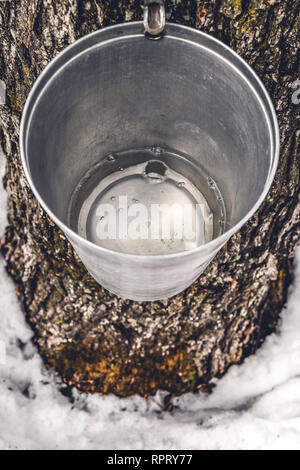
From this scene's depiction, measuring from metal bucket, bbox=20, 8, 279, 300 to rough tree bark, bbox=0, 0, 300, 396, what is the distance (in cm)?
10

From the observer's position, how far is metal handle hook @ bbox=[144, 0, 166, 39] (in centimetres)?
80

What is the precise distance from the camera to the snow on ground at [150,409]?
1389mm

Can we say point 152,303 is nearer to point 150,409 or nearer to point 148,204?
point 148,204

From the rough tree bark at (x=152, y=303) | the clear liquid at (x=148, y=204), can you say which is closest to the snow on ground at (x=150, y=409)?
the rough tree bark at (x=152, y=303)

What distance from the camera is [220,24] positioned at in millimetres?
957

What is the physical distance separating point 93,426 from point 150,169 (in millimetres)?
884

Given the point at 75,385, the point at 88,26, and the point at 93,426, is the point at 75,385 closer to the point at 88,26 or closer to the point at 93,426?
the point at 93,426

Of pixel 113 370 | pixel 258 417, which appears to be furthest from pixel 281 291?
pixel 113 370

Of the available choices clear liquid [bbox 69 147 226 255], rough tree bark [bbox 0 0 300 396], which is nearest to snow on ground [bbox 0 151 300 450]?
rough tree bark [bbox 0 0 300 396]

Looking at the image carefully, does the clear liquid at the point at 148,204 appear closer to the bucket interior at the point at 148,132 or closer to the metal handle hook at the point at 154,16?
the bucket interior at the point at 148,132

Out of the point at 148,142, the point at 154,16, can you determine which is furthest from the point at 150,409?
the point at 154,16

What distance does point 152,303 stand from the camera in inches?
48.8

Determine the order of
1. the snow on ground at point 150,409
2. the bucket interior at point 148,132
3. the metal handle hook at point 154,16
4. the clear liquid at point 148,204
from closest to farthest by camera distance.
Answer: the metal handle hook at point 154,16, the bucket interior at point 148,132, the clear liquid at point 148,204, the snow on ground at point 150,409

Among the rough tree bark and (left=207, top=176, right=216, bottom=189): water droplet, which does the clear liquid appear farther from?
the rough tree bark
